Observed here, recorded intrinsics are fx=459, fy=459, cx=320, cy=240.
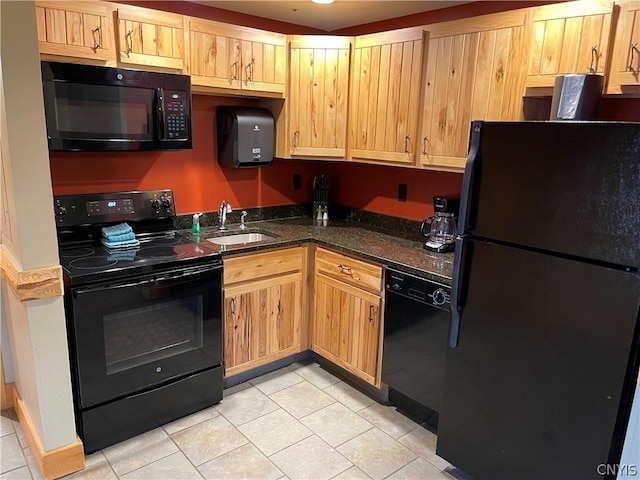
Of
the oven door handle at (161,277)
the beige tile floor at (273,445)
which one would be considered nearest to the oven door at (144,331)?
the oven door handle at (161,277)

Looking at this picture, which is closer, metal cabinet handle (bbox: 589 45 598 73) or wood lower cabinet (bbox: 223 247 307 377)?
metal cabinet handle (bbox: 589 45 598 73)

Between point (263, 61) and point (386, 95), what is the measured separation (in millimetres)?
807

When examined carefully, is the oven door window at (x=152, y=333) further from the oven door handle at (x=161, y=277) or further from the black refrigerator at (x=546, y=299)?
the black refrigerator at (x=546, y=299)

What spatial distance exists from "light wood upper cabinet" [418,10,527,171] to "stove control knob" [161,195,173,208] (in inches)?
61.3

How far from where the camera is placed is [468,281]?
6.34 feet

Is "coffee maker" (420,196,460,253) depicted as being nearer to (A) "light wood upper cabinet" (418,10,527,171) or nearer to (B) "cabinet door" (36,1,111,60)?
(A) "light wood upper cabinet" (418,10,527,171)

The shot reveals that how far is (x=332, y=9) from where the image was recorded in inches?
114

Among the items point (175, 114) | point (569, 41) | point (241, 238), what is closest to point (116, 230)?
point (175, 114)

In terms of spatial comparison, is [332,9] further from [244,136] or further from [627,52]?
[627,52]

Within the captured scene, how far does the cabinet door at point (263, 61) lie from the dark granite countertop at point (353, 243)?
932mm

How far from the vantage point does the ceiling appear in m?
2.76

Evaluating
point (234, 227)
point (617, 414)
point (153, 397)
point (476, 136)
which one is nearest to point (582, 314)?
point (617, 414)

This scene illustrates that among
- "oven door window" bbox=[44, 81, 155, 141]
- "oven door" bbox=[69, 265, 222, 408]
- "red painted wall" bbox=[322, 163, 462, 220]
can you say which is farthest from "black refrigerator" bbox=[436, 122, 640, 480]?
"oven door window" bbox=[44, 81, 155, 141]

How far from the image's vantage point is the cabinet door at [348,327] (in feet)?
8.80
